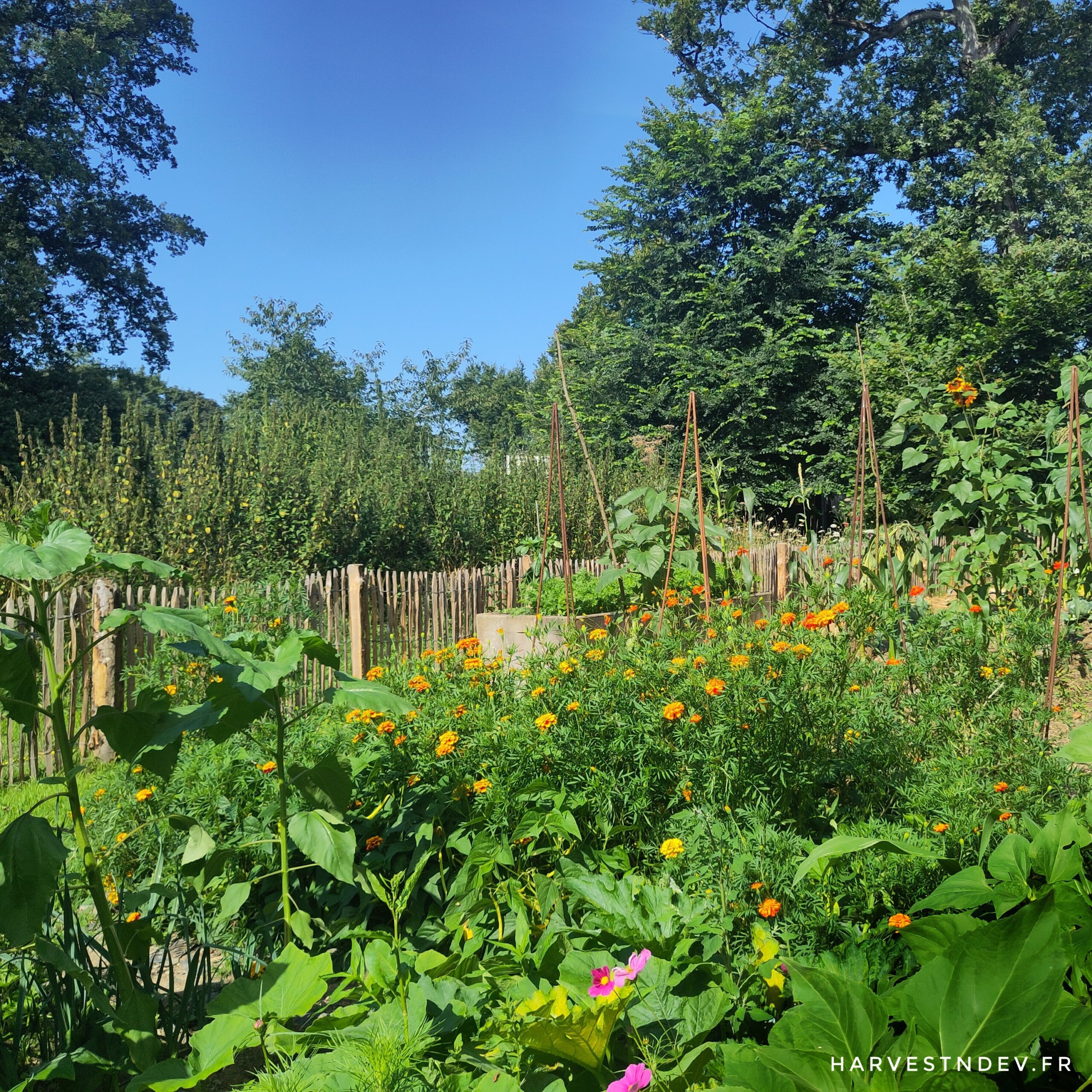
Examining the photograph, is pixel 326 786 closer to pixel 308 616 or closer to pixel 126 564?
pixel 126 564

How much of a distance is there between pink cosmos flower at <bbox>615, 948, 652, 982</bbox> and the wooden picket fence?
254cm

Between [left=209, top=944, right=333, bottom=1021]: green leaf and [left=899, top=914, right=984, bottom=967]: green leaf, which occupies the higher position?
[left=899, top=914, right=984, bottom=967]: green leaf

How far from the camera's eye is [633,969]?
113 centimetres

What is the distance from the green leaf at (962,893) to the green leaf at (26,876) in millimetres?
1221

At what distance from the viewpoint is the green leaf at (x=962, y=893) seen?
930 mm

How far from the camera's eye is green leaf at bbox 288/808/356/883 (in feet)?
4.96

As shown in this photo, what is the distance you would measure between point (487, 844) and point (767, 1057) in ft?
4.65

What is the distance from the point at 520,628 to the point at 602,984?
4.76 meters

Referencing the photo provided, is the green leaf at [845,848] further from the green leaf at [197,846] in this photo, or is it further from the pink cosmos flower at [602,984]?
the green leaf at [197,846]

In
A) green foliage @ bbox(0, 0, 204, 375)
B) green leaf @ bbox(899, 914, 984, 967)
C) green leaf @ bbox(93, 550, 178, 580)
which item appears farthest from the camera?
green foliage @ bbox(0, 0, 204, 375)

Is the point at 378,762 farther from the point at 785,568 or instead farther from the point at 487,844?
the point at 785,568

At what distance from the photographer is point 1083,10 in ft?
62.3

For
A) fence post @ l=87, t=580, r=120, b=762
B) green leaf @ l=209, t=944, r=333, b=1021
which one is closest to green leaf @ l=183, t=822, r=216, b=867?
green leaf @ l=209, t=944, r=333, b=1021

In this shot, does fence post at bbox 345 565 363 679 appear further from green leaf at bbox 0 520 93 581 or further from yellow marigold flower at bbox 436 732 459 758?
green leaf at bbox 0 520 93 581
